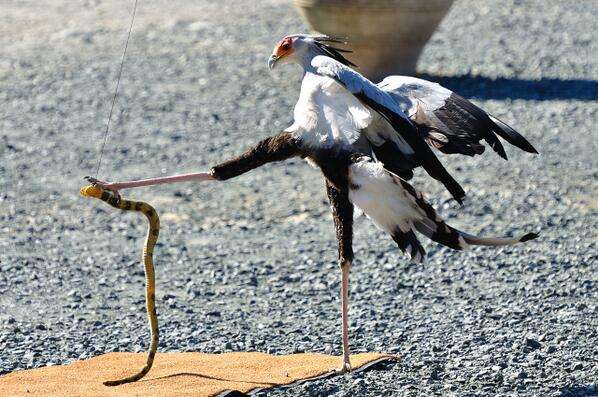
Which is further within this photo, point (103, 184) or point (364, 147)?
point (364, 147)

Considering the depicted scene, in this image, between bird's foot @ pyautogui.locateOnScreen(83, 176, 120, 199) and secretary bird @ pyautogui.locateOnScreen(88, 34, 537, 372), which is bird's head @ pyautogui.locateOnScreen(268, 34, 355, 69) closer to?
secretary bird @ pyautogui.locateOnScreen(88, 34, 537, 372)

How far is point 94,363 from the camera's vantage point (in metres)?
5.64

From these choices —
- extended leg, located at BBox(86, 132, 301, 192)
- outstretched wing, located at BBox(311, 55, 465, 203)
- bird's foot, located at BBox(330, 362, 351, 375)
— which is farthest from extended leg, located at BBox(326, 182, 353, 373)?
outstretched wing, located at BBox(311, 55, 465, 203)

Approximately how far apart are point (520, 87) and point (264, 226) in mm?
4724

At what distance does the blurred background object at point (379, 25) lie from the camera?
1151 cm

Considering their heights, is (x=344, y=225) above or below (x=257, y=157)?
below

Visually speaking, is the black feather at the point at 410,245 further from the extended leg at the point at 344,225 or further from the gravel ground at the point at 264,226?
the gravel ground at the point at 264,226

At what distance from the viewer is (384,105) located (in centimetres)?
520

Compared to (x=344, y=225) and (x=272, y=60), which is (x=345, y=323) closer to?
(x=344, y=225)

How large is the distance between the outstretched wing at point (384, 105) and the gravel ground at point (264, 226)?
3.17ft

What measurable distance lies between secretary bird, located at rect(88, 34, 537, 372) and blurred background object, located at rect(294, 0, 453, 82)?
237 inches

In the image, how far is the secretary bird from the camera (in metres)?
5.20

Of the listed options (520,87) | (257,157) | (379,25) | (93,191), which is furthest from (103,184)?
(520,87)

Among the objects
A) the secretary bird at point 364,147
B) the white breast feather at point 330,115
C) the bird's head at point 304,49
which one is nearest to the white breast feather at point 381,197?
the secretary bird at point 364,147
